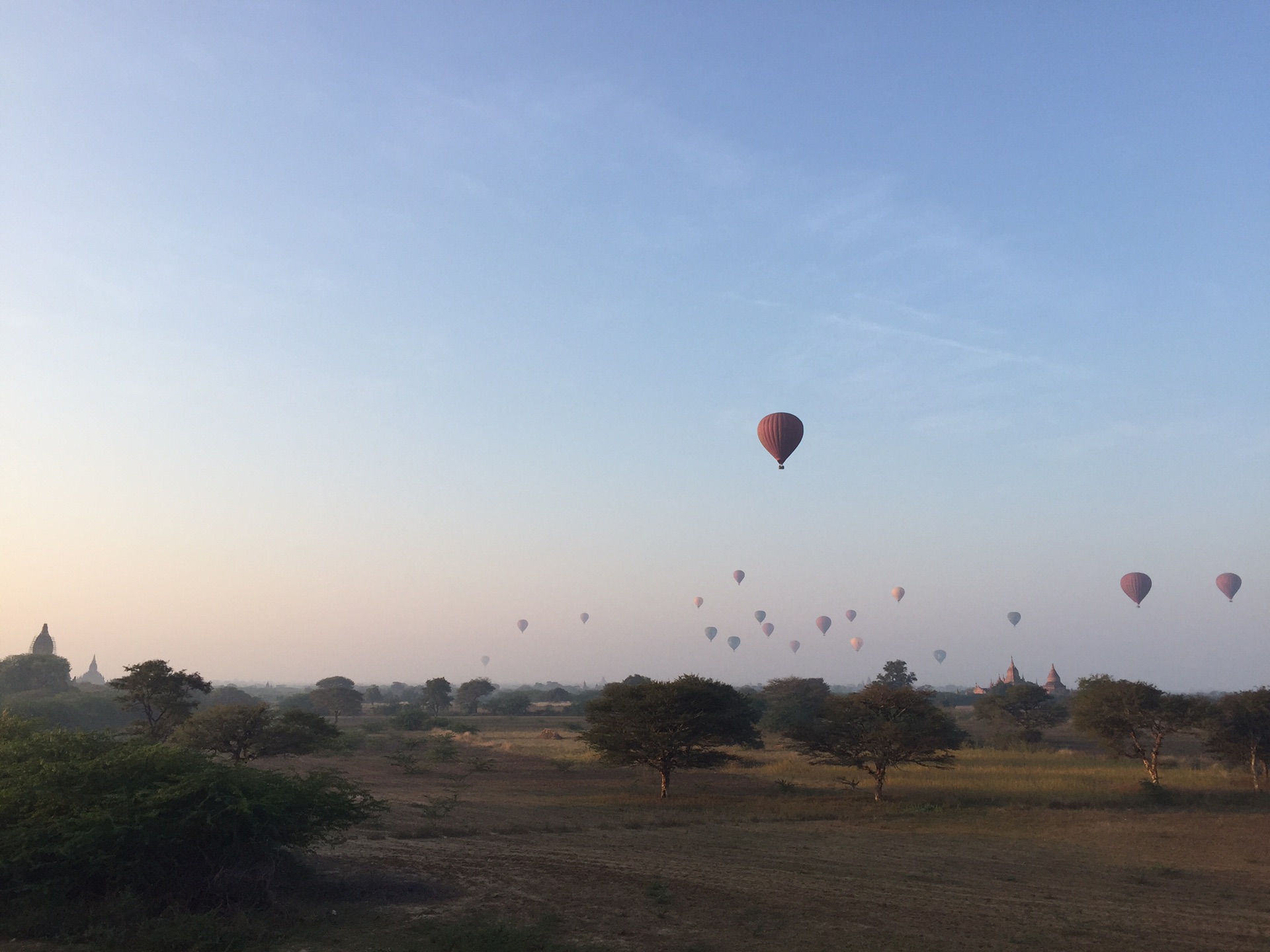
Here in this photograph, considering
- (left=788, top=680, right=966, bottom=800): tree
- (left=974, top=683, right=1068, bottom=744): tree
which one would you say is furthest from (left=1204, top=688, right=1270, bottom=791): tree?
(left=974, top=683, right=1068, bottom=744): tree

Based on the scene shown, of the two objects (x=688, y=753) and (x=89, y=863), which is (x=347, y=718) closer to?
Result: (x=688, y=753)

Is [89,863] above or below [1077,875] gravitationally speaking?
above

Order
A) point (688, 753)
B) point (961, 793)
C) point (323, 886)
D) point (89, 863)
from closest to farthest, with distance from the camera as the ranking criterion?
point (89, 863) < point (323, 886) < point (961, 793) < point (688, 753)

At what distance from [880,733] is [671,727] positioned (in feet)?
29.0

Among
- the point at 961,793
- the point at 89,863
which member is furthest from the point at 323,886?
the point at 961,793

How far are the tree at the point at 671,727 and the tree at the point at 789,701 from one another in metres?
24.4

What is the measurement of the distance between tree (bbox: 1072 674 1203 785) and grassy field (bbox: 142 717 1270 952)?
198 cm

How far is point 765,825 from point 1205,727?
79.8ft

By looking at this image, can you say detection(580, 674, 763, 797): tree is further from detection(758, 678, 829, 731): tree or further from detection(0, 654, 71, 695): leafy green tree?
detection(0, 654, 71, 695): leafy green tree

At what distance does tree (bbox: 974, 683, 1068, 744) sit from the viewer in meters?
67.6

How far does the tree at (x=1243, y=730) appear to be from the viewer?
3775cm

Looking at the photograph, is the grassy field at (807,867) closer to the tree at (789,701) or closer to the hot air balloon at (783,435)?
Answer: the hot air balloon at (783,435)

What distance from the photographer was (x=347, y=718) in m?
104

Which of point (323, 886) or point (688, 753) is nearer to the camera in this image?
point (323, 886)
